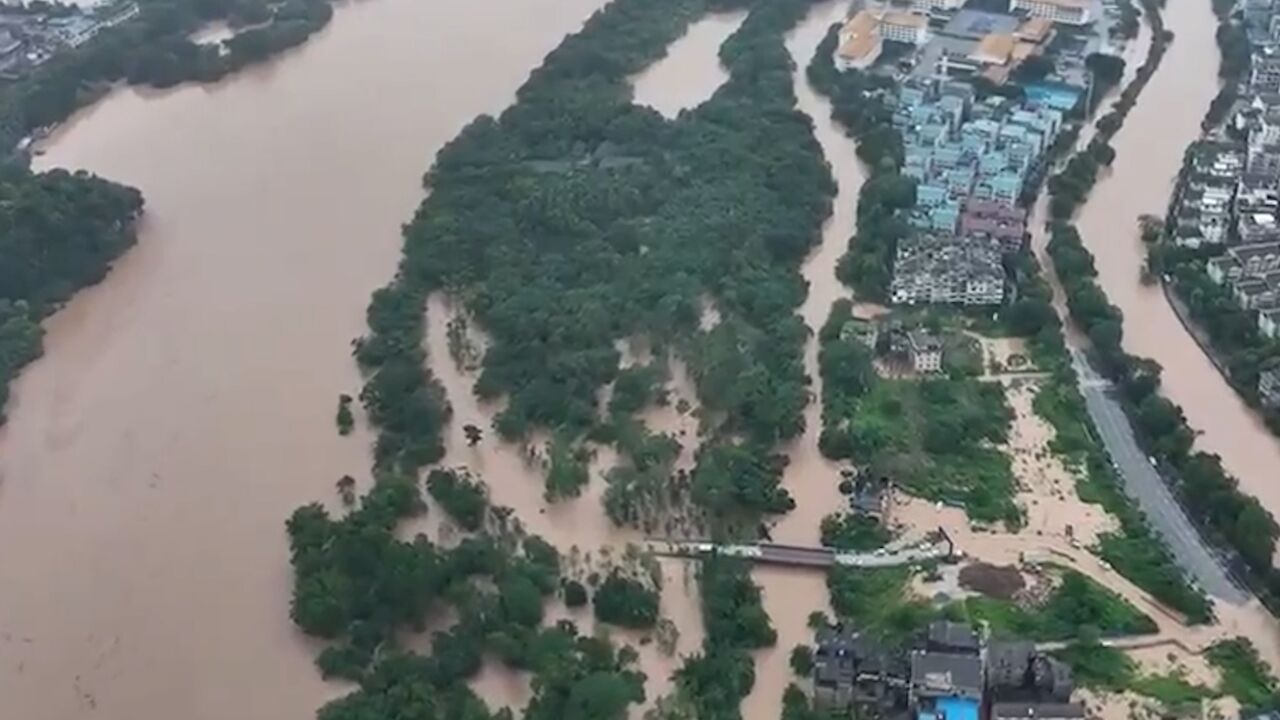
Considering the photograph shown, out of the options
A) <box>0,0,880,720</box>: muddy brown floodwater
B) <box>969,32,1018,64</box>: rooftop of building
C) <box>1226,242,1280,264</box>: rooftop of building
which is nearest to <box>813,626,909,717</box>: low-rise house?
<box>0,0,880,720</box>: muddy brown floodwater

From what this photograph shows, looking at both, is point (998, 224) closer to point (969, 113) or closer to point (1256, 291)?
point (1256, 291)

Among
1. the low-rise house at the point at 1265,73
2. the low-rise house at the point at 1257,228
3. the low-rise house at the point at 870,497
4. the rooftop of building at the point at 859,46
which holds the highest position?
the low-rise house at the point at 870,497

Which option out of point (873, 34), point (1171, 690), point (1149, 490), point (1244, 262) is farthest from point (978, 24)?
point (1171, 690)

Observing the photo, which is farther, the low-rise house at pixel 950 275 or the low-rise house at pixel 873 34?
the low-rise house at pixel 873 34

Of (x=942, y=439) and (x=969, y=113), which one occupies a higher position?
(x=942, y=439)

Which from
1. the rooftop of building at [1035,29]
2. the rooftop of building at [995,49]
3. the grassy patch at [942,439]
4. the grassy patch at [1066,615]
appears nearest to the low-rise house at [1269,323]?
the grassy patch at [942,439]

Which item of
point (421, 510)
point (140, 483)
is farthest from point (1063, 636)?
point (140, 483)

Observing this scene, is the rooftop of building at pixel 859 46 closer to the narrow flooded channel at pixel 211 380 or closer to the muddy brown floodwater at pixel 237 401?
the muddy brown floodwater at pixel 237 401
